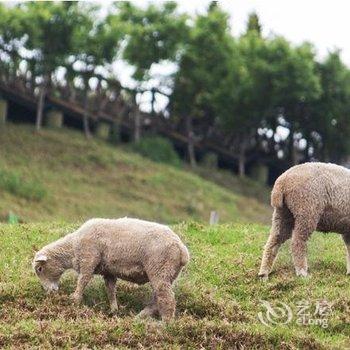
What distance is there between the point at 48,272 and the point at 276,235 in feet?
14.5

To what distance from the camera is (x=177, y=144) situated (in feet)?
198

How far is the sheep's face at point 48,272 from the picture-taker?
15.8m

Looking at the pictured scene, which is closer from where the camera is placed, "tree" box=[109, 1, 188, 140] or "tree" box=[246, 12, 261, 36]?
"tree" box=[109, 1, 188, 140]

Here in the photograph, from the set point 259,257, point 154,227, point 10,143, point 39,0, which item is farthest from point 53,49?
point 154,227

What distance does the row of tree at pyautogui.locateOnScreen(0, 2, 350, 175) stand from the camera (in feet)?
172

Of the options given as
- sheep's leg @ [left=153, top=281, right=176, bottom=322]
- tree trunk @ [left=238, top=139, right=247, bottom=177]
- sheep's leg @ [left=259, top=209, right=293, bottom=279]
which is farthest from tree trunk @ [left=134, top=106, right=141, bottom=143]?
sheep's leg @ [left=153, top=281, right=176, bottom=322]

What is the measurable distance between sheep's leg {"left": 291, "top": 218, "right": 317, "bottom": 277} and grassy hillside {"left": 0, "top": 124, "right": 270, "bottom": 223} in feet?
73.1

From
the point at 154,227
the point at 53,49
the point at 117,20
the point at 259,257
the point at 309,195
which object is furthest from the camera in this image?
the point at 117,20

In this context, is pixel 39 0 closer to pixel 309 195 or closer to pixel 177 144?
pixel 177 144

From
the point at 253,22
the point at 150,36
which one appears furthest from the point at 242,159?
the point at 253,22

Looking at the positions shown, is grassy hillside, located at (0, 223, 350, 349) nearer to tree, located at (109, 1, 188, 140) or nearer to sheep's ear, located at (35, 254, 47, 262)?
sheep's ear, located at (35, 254, 47, 262)

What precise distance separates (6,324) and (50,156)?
35.2m

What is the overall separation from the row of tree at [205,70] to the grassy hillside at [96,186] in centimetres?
345

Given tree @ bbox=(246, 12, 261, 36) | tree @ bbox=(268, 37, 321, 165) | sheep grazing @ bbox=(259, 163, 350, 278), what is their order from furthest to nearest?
tree @ bbox=(246, 12, 261, 36), tree @ bbox=(268, 37, 321, 165), sheep grazing @ bbox=(259, 163, 350, 278)
